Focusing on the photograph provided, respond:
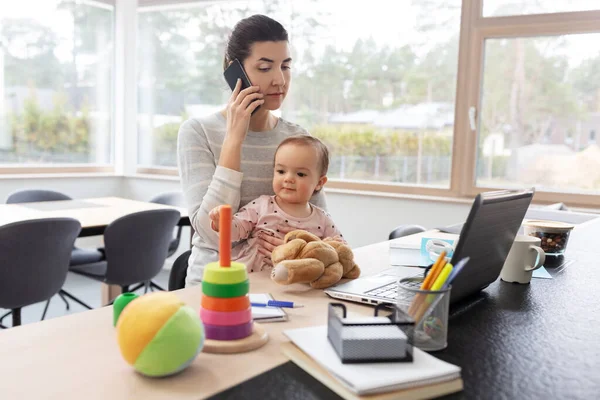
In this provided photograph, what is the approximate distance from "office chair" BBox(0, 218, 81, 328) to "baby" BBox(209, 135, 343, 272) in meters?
1.30

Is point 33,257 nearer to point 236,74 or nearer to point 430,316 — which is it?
point 236,74

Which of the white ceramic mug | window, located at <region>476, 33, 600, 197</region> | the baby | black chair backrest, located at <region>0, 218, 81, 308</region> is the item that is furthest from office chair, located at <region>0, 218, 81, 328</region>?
window, located at <region>476, 33, 600, 197</region>

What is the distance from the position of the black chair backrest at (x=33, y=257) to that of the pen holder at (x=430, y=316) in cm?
204

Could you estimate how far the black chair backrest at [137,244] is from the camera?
2.93 meters

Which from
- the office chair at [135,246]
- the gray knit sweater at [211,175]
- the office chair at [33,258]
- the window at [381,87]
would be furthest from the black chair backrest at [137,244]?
the window at [381,87]

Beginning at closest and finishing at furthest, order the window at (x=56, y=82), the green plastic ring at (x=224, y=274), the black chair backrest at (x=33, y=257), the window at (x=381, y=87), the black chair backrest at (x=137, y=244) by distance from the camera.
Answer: the green plastic ring at (x=224, y=274)
the black chair backrest at (x=33, y=257)
the black chair backrest at (x=137, y=244)
the window at (x=381, y=87)
the window at (x=56, y=82)

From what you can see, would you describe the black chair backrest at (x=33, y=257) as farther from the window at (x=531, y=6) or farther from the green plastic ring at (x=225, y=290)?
the window at (x=531, y=6)

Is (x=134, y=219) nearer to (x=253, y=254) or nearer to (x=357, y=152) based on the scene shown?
(x=253, y=254)

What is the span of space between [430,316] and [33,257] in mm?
2162

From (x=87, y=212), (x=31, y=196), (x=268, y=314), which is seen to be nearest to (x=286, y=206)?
(x=268, y=314)

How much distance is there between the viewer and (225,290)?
33.0 inches

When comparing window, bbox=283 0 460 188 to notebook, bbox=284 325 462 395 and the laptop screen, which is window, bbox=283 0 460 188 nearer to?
the laptop screen

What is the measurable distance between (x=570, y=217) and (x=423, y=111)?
1692 mm

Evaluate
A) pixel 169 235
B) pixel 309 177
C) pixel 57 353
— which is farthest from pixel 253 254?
pixel 169 235
